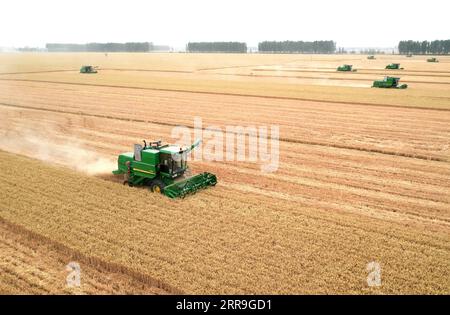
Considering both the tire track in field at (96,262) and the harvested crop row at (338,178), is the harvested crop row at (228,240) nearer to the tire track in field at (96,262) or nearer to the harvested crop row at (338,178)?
the tire track in field at (96,262)

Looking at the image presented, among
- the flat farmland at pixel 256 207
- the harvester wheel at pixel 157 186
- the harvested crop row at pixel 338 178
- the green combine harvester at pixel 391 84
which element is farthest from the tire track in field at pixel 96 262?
the green combine harvester at pixel 391 84

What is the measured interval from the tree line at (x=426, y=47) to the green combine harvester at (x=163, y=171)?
201025mm

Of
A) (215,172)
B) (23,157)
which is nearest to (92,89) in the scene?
(23,157)

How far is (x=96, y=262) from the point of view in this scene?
35.2 ft

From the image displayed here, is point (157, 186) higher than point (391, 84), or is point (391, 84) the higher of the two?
point (391, 84)

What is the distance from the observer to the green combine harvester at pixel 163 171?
15000mm

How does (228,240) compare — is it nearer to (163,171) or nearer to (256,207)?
(256,207)

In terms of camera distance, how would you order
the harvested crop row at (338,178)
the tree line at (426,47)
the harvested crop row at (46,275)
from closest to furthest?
the harvested crop row at (46,275) < the harvested crop row at (338,178) < the tree line at (426,47)

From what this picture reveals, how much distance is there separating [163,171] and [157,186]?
2.04ft

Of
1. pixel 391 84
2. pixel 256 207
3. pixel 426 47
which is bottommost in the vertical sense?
pixel 256 207

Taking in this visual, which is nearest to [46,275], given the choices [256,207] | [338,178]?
[256,207]

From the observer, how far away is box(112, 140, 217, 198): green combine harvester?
1500cm

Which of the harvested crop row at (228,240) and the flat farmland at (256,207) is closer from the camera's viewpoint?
the harvested crop row at (228,240)

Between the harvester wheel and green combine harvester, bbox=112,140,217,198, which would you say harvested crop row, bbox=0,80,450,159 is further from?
the harvester wheel
